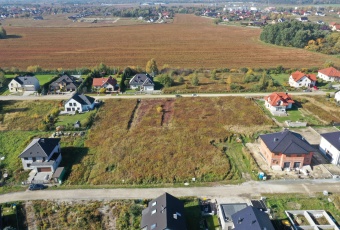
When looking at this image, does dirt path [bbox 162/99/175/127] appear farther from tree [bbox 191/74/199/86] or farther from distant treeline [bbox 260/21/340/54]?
distant treeline [bbox 260/21/340/54]

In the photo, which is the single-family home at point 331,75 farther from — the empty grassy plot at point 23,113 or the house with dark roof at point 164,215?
the empty grassy plot at point 23,113

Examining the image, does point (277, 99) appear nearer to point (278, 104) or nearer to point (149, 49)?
point (278, 104)

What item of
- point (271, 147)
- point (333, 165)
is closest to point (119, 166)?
point (271, 147)

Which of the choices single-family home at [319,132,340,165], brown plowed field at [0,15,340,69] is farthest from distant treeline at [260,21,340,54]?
single-family home at [319,132,340,165]

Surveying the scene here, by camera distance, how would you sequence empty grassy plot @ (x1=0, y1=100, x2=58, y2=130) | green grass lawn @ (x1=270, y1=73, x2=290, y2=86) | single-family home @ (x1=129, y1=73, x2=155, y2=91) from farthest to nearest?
green grass lawn @ (x1=270, y1=73, x2=290, y2=86), single-family home @ (x1=129, y1=73, x2=155, y2=91), empty grassy plot @ (x1=0, y1=100, x2=58, y2=130)

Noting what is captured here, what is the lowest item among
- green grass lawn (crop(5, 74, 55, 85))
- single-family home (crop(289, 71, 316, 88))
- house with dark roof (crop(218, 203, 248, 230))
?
green grass lawn (crop(5, 74, 55, 85))

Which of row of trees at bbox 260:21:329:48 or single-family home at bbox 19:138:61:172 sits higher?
single-family home at bbox 19:138:61:172

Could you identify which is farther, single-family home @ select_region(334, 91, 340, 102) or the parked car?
single-family home @ select_region(334, 91, 340, 102)

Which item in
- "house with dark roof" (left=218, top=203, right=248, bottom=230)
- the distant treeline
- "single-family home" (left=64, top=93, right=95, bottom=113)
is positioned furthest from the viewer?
the distant treeline
